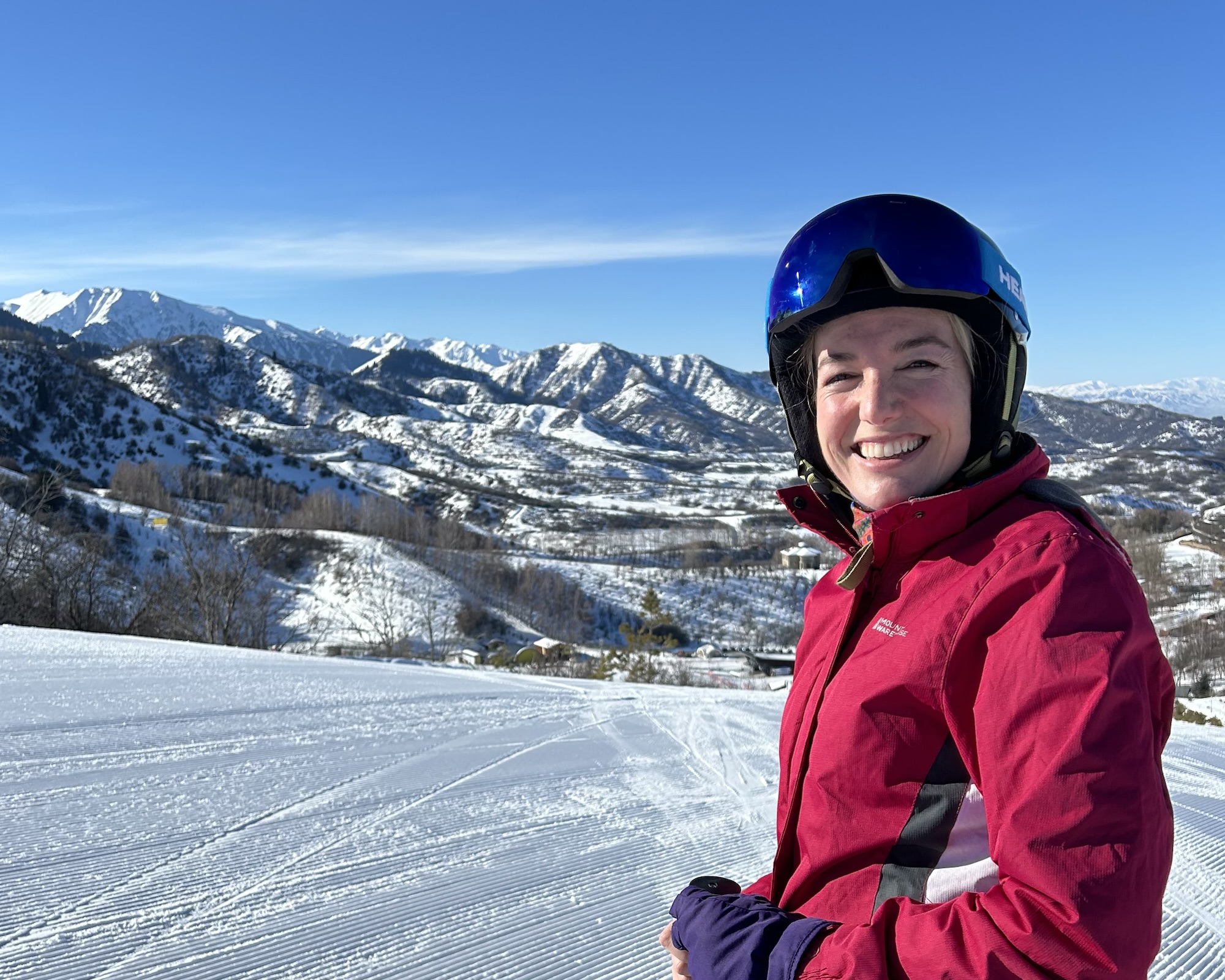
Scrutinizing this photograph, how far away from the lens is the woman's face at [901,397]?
4.25 ft

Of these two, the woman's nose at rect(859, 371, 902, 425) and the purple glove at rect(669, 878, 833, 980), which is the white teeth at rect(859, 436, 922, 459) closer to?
the woman's nose at rect(859, 371, 902, 425)

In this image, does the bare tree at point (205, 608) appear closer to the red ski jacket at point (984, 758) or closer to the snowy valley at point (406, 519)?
Answer: the snowy valley at point (406, 519)

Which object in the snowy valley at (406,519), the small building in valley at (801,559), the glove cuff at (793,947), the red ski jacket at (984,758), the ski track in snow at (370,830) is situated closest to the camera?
the red ski jacket at (984,758)

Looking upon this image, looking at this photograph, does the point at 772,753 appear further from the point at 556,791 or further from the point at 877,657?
the point at 877,657

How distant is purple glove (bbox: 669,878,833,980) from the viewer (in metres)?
1.14

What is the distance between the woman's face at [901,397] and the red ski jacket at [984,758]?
0.09 metres

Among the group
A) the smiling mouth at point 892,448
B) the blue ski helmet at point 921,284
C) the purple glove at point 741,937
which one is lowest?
the purple glove at point 741,937

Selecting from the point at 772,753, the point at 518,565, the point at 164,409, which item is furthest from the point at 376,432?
the point at 772,753

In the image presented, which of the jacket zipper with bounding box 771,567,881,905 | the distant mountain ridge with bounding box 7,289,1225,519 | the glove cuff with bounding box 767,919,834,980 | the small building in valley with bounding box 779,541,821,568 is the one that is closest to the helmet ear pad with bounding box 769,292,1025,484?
the jacket zipper with bounding box 771,567,881,905

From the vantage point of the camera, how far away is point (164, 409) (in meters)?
87.2

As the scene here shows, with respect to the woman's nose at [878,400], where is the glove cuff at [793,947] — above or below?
below

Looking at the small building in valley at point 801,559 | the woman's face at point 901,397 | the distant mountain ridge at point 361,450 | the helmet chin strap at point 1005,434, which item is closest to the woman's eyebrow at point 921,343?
the woman's face at point 901,397

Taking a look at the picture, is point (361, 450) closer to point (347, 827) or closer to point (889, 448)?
point (347, 827)

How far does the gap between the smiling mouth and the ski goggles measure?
23cm
